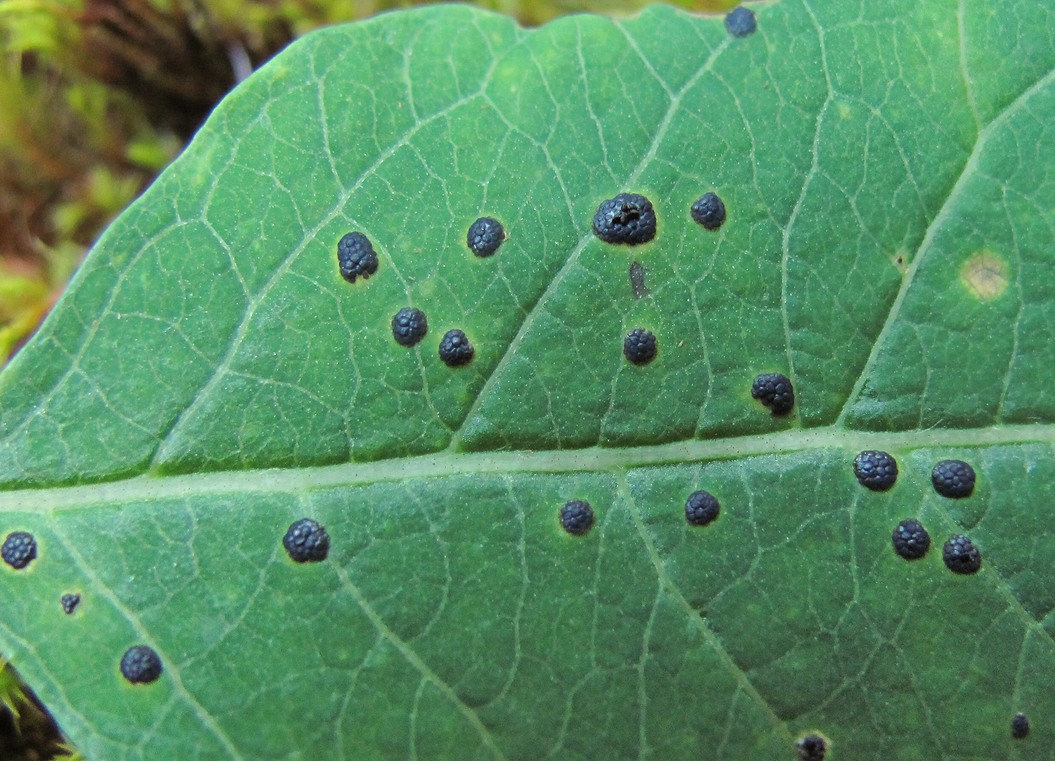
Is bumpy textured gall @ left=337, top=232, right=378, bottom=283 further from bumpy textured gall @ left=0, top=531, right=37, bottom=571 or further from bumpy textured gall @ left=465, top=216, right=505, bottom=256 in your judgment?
bumpy textured gall @ left=0, top=531, right=37, bottom=571

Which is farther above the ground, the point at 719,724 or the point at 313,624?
the point at 313,624

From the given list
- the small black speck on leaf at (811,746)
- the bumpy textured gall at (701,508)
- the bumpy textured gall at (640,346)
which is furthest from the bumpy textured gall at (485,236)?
the small black speck on leaf at (811,746)

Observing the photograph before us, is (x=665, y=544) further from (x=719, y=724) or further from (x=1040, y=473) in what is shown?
(x=1040, y=473)

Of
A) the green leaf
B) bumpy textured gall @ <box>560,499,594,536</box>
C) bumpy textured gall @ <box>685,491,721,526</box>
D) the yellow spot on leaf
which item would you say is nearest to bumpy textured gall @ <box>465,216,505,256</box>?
the green leaf

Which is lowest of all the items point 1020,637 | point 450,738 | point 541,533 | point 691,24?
point 1020,637

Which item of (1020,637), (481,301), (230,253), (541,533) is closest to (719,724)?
(541,533)

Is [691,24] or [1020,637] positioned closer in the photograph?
[1020,637]
